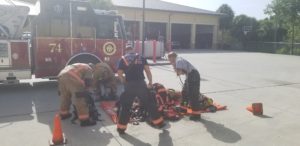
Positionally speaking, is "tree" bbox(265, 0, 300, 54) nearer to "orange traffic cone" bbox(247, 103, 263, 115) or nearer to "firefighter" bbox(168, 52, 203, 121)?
"orange traffic cone" bbox(247, 103, 263, 115)

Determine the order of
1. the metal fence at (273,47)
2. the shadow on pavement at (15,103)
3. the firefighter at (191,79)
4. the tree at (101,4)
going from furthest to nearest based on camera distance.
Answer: the metal fence at (273,47), the tree at (101,4), the shadow on pavement at (15,103), the firefighter at (191,79)

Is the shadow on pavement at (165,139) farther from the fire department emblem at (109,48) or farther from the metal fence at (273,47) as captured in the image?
the metal fence at (273,47)

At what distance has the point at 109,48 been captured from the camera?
32.0 feet

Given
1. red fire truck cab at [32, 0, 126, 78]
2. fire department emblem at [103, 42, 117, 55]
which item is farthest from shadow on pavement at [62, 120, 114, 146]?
fire department emblem at [103, 42, 117, 55]

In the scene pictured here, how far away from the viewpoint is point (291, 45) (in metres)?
33.1

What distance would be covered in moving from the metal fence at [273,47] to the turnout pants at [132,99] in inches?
1232

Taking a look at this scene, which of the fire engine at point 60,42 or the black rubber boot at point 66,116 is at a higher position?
the fire engine at point 60,42

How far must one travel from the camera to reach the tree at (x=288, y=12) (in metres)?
33.2

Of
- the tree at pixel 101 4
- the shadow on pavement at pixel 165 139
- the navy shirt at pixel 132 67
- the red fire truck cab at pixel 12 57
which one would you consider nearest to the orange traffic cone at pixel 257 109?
the shadow on pavement at pixel 165 139

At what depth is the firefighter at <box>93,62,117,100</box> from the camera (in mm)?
7820

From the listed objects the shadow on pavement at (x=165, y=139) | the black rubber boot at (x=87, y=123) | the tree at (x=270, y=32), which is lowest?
the shadow on pavement at (x=165, y=139)

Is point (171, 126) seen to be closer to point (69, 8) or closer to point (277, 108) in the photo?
point (277, 108)

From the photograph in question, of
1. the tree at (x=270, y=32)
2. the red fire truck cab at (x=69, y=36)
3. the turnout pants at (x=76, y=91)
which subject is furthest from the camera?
the tree at (x=270, y=32)

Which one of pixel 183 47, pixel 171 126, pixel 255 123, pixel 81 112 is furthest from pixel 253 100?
pixel 183 47
